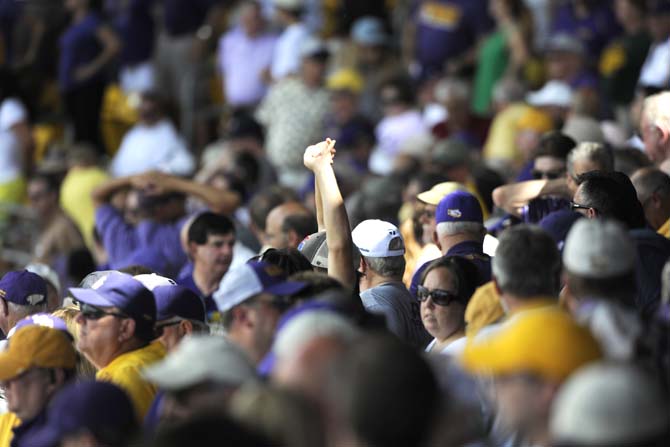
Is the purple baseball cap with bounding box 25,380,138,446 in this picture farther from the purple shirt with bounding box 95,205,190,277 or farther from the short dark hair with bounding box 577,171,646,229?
the purple shirt with bounding box 95,205,190,277

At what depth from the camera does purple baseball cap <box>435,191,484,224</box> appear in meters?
7.46

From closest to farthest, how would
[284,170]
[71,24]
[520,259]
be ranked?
[520,259] < [284,170] < [71,24]

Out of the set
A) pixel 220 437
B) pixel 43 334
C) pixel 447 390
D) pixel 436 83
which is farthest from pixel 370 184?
pixel 220 437

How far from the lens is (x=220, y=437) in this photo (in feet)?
13.1

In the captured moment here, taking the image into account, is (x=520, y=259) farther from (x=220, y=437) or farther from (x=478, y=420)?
(x=220, y=437)

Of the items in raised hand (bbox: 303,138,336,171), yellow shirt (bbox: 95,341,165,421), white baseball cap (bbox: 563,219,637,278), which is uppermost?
white baseball cap (bbox: 563,219,637,278)

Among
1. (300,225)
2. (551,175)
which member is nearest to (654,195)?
(551,175)

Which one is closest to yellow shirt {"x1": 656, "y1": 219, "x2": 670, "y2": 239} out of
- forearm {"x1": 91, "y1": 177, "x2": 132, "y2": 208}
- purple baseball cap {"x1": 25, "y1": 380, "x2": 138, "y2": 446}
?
purple baseball cap {"x1": 25, "y1": 380, "x2": 138, "y2": 446}

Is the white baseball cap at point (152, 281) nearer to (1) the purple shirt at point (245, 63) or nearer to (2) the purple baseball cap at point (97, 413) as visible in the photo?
(2) the purple baseball cap at point (97, 413)

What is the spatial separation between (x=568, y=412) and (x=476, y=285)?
2.55m

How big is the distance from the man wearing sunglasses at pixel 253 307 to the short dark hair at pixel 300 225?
3.38m

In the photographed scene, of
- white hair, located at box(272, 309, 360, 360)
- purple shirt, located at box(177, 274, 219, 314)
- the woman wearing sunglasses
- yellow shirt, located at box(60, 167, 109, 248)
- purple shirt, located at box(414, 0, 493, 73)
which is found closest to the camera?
white hair, located at box(272, 309, 360, 360)

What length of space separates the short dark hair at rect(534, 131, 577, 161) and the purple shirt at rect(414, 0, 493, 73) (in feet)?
23.4

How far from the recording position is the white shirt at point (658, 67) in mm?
12102
